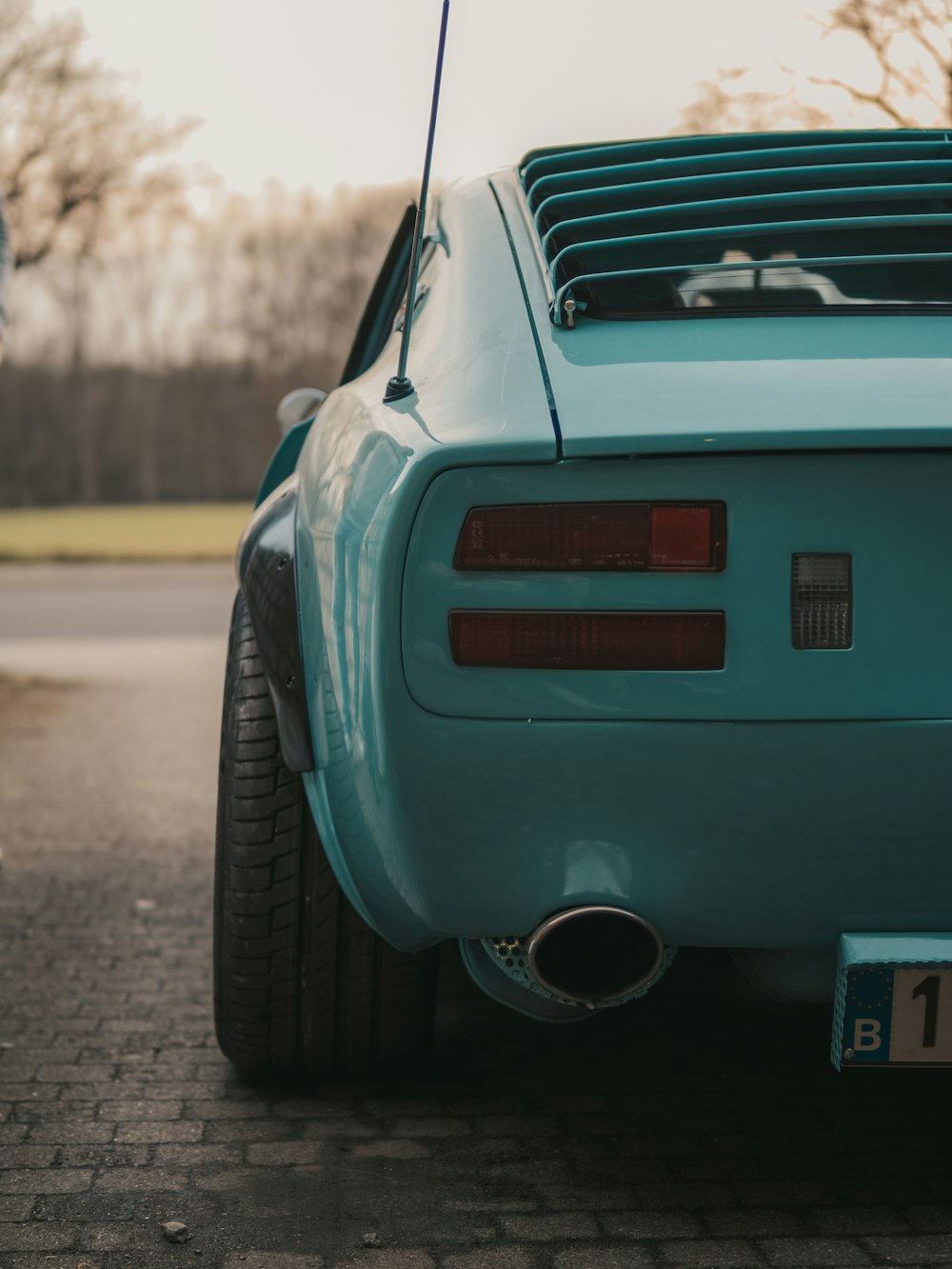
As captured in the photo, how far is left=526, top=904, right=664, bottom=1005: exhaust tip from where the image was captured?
6.32 ft

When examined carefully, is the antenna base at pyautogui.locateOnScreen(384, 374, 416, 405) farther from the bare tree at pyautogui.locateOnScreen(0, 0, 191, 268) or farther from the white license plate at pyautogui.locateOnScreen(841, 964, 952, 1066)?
the bare tree at pyautogui.locateOnScreen(0, 0, 191, 268)

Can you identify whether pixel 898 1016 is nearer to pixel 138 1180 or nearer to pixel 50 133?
pixel 138 1180

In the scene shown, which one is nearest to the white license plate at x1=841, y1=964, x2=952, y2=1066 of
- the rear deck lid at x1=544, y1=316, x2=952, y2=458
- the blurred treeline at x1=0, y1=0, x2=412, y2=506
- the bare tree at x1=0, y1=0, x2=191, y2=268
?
the rear deck lid at x1=544, y1=316, x2=952, y2=458

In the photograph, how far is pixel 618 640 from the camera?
6.14 feet

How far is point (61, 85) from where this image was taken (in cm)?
1506

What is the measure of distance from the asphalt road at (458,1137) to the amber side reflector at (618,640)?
32.6 inches

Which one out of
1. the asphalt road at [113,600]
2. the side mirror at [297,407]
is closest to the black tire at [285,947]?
the side mirror at [297,407]

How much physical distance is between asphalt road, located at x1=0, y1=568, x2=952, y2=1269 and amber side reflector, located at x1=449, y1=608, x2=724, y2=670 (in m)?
0.83

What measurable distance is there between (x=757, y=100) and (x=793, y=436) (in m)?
2.80

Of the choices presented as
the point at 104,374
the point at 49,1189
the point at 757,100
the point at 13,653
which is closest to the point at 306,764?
the point at 49,1189

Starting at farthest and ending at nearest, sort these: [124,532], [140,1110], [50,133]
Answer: [124,532]
[50,133]
[140,1110]

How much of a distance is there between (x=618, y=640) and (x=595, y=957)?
460 millimetres

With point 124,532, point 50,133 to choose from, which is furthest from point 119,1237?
point 124,532

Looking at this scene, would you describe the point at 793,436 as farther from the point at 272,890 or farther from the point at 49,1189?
the point at 49,1189
